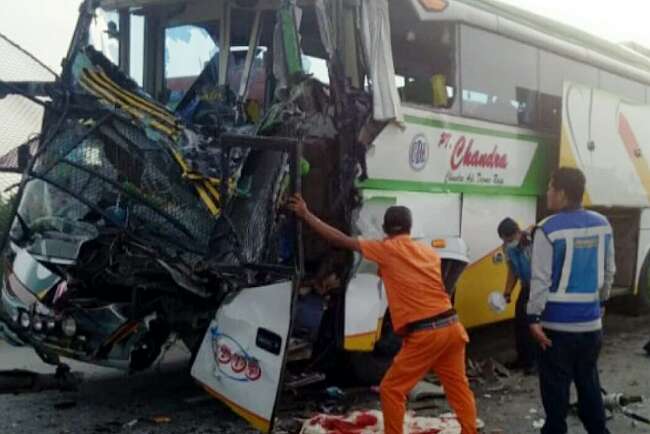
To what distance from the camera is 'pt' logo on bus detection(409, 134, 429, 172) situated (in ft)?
21.4

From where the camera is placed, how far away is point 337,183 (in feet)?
19.4

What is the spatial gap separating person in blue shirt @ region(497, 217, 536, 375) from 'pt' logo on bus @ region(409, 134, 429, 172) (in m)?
0.97

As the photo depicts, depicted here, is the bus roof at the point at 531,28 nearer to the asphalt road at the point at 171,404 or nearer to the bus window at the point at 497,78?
the bus window at the point at 497,78

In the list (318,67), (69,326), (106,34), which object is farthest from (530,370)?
(106,34)

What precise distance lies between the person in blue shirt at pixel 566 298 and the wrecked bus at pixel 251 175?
1.36 meters

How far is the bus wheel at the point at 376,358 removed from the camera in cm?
650

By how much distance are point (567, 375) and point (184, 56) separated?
4323mm

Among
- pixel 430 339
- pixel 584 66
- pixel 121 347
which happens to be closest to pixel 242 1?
pixel 121 347

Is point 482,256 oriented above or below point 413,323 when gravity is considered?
above

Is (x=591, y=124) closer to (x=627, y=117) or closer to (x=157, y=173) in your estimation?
(x=627, y=117)

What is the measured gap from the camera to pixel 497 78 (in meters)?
7.62

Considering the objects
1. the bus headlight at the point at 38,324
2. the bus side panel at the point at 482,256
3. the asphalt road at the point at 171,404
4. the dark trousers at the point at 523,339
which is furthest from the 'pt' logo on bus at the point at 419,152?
the bus headlight at the point at 38,324

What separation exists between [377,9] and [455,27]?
116 centimetres

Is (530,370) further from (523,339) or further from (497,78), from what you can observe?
(497,78)
